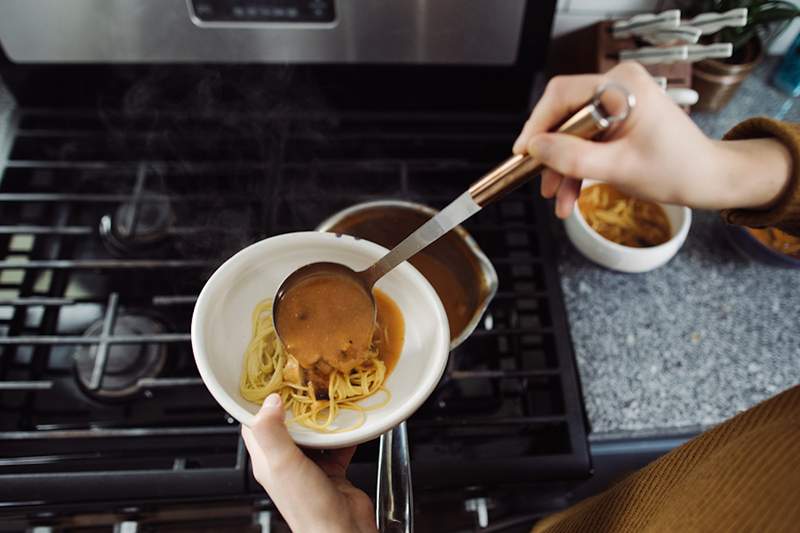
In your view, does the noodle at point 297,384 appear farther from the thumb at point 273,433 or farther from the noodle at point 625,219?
the noodle at point 625,219

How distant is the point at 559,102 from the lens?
0.62m

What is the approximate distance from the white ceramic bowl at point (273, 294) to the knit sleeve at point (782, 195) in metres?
0.34

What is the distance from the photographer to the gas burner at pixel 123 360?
0.90 m

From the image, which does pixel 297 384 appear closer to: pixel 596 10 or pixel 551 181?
pixel 551 181

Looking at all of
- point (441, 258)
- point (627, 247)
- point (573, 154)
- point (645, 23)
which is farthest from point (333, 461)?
point (645, 23)

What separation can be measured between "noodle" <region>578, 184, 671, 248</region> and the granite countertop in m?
0.06

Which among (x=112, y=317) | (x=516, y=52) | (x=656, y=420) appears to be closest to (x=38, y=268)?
(x=112, y=317)

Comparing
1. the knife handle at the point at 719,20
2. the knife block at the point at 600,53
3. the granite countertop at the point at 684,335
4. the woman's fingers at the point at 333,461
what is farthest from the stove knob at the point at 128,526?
the knife handle at the point at 719,20

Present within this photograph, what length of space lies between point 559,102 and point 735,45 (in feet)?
2.09

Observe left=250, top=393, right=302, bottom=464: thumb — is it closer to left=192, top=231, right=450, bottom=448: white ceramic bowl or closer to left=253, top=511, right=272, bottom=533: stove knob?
left=192, top=231, right=450, bottom=448: white ceramic bowl

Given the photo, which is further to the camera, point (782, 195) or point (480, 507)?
point (480, 507)

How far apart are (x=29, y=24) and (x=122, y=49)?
138 millimetres

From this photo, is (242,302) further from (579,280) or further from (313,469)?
(579,280)

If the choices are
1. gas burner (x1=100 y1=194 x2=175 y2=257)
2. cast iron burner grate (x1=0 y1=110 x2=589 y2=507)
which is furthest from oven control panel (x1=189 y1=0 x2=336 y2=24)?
gas burner (x1=100 y1=194 x2=175 y2=257)
